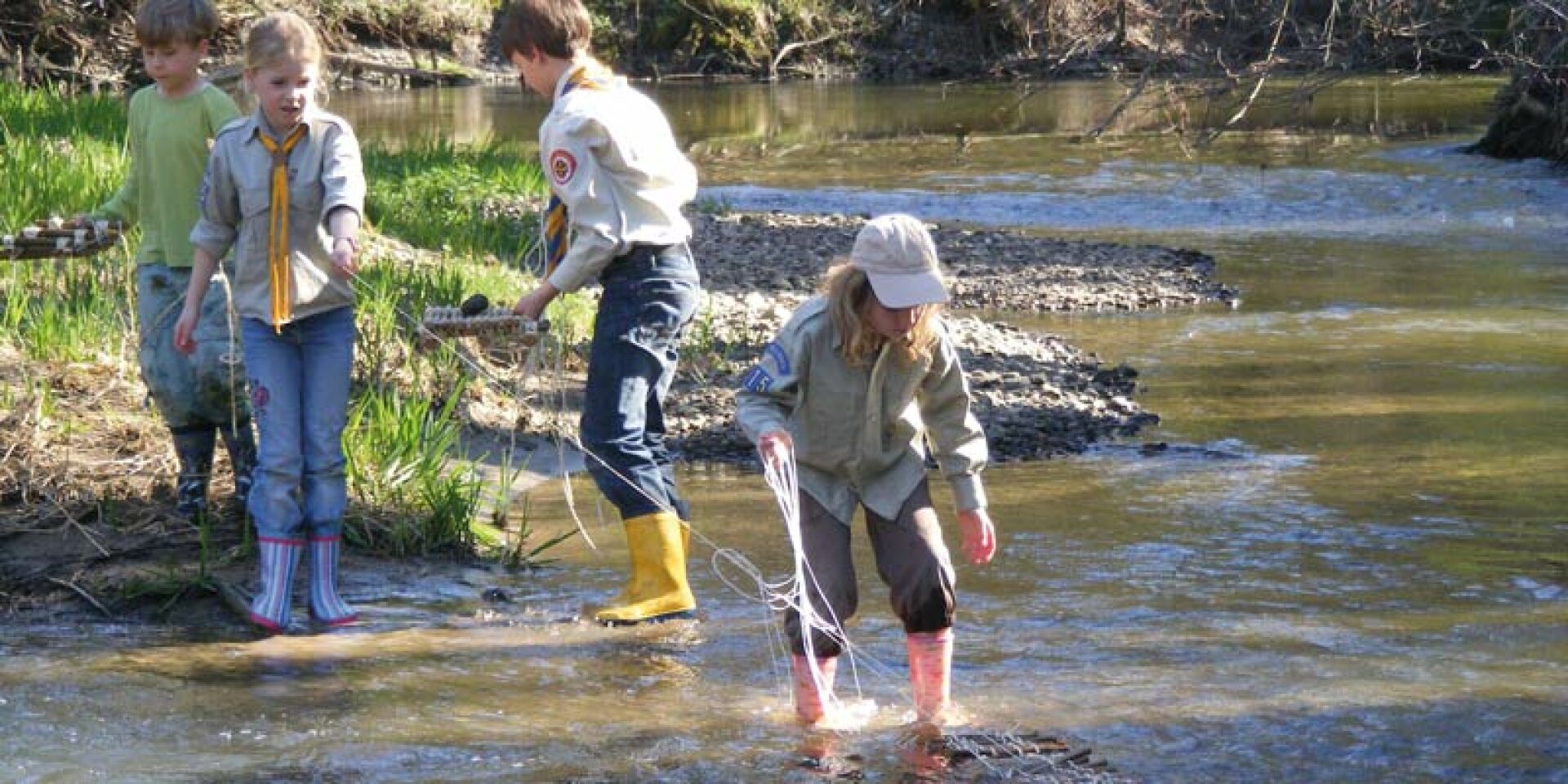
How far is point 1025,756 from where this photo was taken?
180 inches

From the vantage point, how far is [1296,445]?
8383 mm

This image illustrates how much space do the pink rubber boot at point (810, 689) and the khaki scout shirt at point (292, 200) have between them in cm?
170

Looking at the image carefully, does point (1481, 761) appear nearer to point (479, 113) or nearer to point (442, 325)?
point (442, 325)

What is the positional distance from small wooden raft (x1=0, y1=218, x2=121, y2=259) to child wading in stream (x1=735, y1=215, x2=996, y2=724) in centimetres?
268

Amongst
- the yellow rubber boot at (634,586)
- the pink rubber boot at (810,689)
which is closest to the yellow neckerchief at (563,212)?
the yellow rubber boot at (634,586)

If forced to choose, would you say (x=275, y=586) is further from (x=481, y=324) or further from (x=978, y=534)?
(x=978, y=534)

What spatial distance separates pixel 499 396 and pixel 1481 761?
4712 mm

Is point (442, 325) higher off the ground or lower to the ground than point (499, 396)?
higher

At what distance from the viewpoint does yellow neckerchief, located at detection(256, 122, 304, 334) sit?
540 cm

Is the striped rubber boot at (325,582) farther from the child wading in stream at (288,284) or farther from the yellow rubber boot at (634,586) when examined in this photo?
the yellow rubber boot at (634,586)

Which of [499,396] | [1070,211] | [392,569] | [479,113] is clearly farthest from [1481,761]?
[479,113]

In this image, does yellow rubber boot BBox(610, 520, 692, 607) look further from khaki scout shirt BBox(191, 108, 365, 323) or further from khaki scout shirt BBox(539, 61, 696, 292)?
khaki scout shirt BBox(191, 108, 365, 323)

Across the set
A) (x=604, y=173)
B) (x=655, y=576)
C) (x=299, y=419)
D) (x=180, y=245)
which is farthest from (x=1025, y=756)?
(x=180, y=245)

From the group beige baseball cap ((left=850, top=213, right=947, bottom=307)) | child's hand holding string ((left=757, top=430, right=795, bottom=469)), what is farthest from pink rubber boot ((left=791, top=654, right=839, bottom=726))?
beige baseball cap ((left=850, top=213, right=947, bottom=307))
